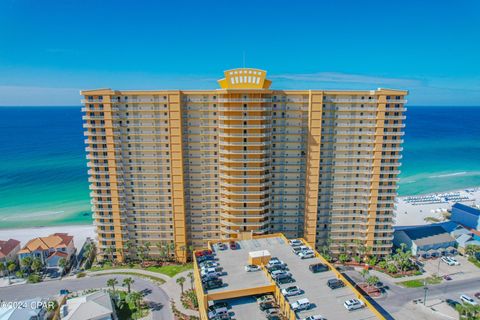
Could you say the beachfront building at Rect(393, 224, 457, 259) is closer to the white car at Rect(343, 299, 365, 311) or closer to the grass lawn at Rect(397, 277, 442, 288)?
the grass lawn at Rect(397, 277, 442, 288)

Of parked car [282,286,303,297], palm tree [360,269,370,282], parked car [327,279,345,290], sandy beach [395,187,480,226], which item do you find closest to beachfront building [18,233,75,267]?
parked car [282,286,303,297]

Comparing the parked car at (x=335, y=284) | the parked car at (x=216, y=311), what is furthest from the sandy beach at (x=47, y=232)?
the parked car at (x=335, y=284)

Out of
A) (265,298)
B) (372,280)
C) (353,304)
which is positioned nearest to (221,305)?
(265,298)

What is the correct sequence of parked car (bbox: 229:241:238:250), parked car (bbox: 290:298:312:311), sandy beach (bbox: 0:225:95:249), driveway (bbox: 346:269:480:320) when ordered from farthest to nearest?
sandy beach (bbox: 0:225:95:249), parked car (bbox: 229:241:238:250), driveway (bbox: 346:269:480:320), parked car (bbox: 290:298:312:311)

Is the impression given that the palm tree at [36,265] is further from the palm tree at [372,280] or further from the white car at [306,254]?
the palm tree at [372,280]

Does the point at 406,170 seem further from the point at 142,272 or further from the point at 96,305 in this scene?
the point at 96,305

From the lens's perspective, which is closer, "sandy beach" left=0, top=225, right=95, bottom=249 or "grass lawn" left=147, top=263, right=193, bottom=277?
"grass lawn" left=147, top=263, right=193, bottom=277

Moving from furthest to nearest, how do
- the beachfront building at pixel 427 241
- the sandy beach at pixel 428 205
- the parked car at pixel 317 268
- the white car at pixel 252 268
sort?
the sandy beach at pixel 428 205 < the beachfront building at pixel 427 241 < the white car at pixel 252 268 < the parked car at pixel 317 268
